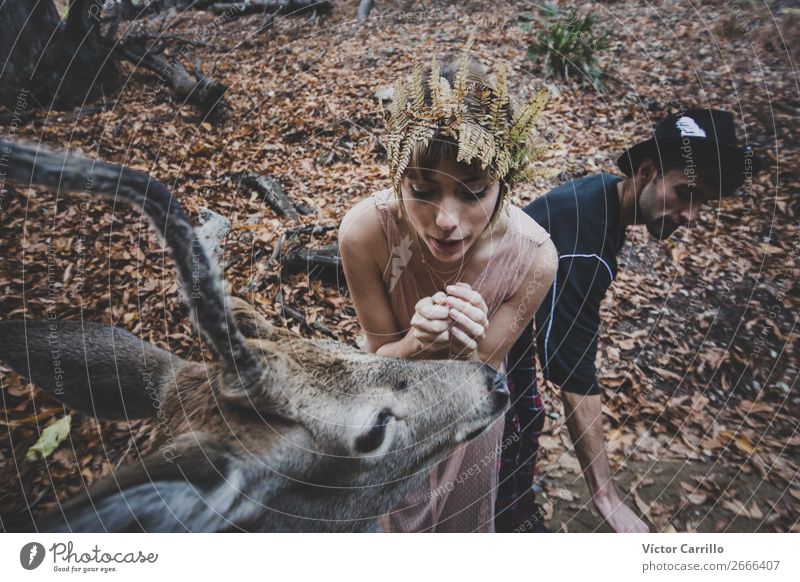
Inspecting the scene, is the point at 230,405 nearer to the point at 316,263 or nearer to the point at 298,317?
the point at 298,317

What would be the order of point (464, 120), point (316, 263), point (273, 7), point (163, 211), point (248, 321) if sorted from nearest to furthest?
1. point (163, 211)
2. point (464, 120)
3. point (248, 321)
4. point (273, 7)
5. point (316, 263)

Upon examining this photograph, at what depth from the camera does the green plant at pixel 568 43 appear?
44.0 inches

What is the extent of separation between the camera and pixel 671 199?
986 millimetres

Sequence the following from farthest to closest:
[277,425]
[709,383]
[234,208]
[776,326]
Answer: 1. [709,383]
2. [776,326]
3. [234,208]
4. [277,425]

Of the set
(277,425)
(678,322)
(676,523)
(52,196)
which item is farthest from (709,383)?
(52,196)

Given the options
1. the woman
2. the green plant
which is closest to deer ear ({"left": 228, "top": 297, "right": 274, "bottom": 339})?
the woman

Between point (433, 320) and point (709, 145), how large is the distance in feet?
2.70

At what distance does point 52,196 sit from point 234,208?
14.0 inches

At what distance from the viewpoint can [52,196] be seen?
798 millimetres

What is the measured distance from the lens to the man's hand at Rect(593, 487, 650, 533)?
1006mm

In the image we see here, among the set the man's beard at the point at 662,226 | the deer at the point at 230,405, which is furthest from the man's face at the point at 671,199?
the deer at the point at 230,405

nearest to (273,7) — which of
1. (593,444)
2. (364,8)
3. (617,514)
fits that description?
(364,8)

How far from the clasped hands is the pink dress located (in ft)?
0.58

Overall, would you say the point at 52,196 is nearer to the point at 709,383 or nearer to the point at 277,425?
the point at 277,425
